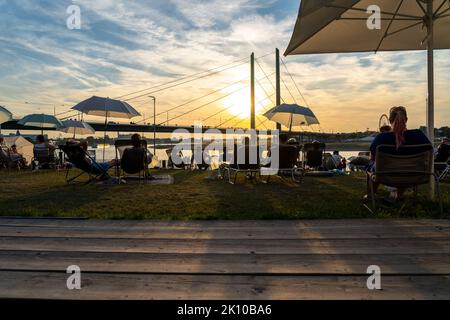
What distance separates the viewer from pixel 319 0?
4016 millimetres

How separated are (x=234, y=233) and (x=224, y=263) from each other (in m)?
0.70

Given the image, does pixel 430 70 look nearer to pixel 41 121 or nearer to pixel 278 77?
pixel 41 121

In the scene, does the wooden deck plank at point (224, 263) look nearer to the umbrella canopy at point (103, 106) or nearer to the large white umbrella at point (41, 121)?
the umbrella canopy at point (103, 106)

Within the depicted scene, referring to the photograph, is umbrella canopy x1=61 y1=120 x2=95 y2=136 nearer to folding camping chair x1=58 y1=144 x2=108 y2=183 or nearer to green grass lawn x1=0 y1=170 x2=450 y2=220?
folding camping chair x1=58 y1=144 x2=108 y2=183

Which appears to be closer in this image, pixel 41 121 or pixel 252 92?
pixel 41 121

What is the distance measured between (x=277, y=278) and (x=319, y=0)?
3396mm

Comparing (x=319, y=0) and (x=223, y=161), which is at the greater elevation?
(x=319, y=0)

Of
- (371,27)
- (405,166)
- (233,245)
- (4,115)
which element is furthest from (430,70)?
(4,115)

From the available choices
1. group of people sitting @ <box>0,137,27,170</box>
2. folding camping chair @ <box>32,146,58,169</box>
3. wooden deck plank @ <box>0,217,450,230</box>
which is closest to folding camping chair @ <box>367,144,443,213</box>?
wooden deck plank @ <box>0,217,450,230</box>

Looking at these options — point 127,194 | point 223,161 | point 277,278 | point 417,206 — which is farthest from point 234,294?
point 223,161

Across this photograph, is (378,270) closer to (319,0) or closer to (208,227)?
(208,227)

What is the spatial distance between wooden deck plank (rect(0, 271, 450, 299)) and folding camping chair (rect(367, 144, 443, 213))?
206 centimetres

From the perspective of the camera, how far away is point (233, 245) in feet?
7.84

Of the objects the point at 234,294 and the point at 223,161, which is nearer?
the point at 234,294
